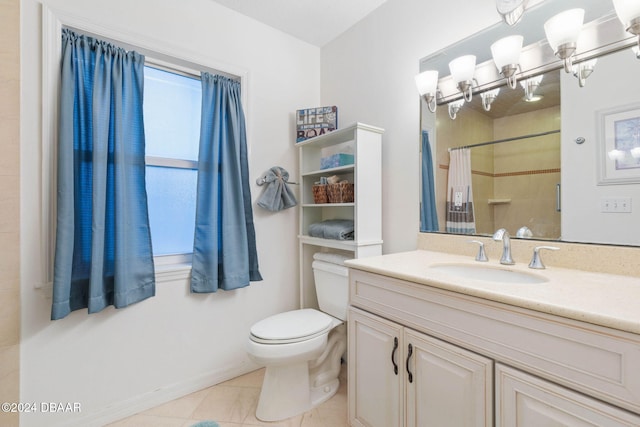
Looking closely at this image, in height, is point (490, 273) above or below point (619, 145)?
below

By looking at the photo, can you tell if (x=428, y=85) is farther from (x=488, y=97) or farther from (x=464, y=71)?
(x=488, y=97)

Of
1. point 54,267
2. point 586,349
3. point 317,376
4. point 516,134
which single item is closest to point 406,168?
point 516,134

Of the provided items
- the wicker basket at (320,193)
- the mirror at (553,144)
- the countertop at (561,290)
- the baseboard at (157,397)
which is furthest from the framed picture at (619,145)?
the baseboard at (157,397)

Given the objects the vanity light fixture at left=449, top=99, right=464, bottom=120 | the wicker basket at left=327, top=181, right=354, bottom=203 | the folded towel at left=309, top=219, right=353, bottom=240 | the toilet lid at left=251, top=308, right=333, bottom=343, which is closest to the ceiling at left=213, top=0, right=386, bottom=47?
the vanity light fixture at left=449, top=99, right=464, bottom=120

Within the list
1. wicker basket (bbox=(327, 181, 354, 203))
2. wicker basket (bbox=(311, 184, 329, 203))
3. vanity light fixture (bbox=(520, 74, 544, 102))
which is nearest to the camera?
vanity light fixture (bbox=(520, 74, 544, 102))

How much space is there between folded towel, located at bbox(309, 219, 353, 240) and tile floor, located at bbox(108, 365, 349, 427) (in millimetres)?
949

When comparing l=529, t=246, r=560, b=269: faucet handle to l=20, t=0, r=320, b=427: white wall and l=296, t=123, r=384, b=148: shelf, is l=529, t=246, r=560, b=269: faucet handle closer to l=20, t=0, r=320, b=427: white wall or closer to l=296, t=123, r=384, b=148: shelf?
l=296, t=123, r=384, b=148: shelf

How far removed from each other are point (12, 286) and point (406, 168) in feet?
6.69

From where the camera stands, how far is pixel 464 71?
1.42 m

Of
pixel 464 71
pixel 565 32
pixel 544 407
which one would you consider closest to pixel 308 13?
pixel 464 71

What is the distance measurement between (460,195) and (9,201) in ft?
7.00

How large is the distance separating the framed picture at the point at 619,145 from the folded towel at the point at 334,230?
116 centimetres

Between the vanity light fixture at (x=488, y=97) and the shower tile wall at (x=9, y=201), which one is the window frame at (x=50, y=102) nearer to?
the shower tile wall at (x=9, y=201)

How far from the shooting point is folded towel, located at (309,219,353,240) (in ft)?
5.91
